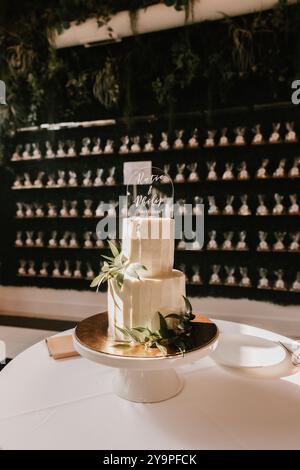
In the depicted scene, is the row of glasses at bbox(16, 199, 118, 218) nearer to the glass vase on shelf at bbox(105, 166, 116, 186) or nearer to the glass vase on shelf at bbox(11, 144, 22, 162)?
the glass vase on shelf at bbox(105, 166, 116, 186)

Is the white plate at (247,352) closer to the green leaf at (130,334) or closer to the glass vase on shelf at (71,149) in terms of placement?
the green leaf at (130,334)

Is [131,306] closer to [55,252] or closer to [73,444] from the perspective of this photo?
[73,444]

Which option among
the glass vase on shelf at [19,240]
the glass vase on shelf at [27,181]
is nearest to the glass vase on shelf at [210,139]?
the glass vase on shelf at [27,181]

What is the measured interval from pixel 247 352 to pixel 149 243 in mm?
577

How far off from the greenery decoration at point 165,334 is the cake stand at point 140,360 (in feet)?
0.07

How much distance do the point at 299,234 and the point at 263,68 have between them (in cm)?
167

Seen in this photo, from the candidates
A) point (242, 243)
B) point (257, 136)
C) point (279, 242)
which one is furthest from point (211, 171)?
point (279, 242)

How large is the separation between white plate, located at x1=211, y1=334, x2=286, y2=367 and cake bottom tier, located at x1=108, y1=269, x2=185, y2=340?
31 centimetres

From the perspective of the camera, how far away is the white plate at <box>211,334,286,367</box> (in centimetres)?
131

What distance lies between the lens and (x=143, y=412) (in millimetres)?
1095

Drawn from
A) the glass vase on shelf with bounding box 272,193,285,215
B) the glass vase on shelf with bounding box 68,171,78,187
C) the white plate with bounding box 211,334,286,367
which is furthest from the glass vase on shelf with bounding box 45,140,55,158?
the white plate with bounding box 211,334,286,367

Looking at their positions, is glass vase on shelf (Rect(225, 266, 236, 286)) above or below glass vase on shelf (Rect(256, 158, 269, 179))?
below

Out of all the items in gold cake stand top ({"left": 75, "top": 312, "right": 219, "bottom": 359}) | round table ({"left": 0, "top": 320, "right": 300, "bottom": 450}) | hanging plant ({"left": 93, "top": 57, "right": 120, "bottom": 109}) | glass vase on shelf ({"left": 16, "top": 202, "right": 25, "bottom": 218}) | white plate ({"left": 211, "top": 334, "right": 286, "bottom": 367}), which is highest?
hanging plant ({"left": 93, "top": 57, "right": 120, "bottom": 109})
